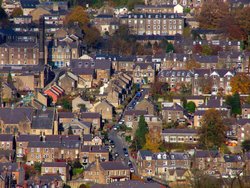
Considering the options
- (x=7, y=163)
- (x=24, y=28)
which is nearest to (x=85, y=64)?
(x=24, y=28)

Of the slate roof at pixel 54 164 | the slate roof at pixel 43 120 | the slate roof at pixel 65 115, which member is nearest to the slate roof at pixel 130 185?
the slate roof at pixel 54 164

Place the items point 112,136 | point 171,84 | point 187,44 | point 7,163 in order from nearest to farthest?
point 7,163 → point 112,136 → point 171,84 → point 187,44

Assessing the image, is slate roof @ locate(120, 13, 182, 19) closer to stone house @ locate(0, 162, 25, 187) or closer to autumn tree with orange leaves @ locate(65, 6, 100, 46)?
autumn tree with orange leaves @ locate(65, 6, 100, 46)

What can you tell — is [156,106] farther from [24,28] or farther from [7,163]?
Result: [24,28]

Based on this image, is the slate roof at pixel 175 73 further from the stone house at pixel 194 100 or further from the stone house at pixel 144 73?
the stone house at pixel 194 100

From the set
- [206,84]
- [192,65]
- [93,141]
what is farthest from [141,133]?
[192,65]
